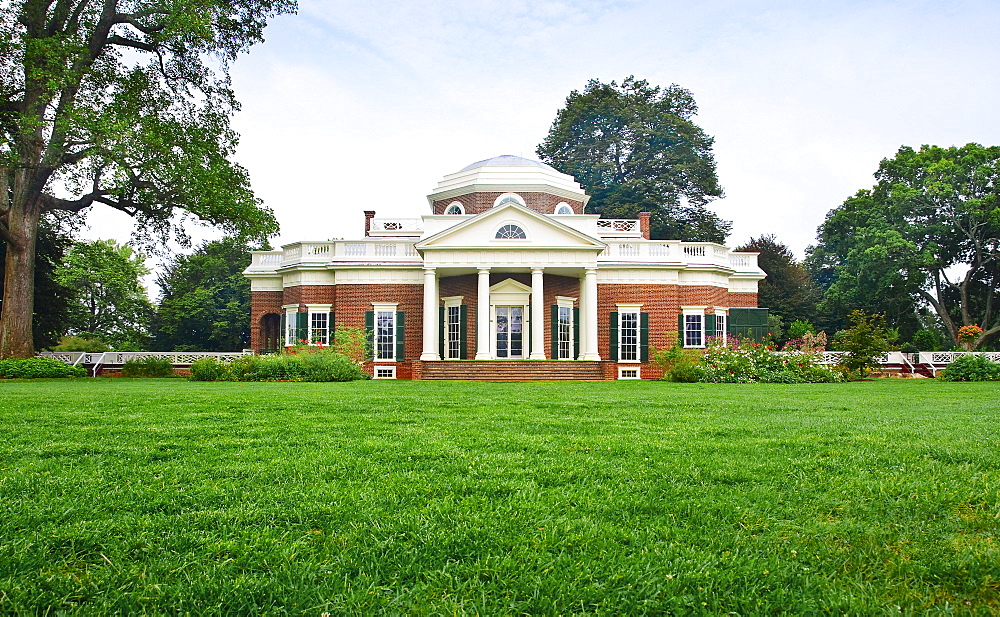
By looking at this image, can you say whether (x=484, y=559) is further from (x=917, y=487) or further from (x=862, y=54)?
(x=862, y=54)

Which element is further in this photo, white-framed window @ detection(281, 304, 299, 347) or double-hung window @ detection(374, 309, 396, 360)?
white-framed window @ detection(281, 304, 299, 347)

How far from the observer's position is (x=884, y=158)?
120ft

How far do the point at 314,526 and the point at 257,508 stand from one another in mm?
465

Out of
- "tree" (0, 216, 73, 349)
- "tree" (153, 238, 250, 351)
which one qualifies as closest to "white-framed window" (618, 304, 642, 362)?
"tree" (153, 238, 250, 351)

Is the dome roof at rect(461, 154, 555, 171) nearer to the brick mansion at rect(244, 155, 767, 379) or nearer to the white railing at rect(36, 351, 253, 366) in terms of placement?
the brick mansion at rect(244, 155, 767, 379)

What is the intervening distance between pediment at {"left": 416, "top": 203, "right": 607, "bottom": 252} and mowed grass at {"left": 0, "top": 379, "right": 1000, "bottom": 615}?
17.9 meters

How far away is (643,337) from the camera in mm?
26094

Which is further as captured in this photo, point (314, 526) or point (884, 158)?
point (884, 158)

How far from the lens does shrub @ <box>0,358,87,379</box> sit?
66.2ft

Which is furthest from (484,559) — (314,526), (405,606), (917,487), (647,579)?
(917,487)

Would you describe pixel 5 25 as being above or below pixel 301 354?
above

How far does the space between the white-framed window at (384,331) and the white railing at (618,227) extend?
34.4 ft

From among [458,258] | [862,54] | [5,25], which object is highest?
[5,25]

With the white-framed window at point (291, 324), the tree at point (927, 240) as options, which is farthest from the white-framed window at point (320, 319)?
the tree at point (927, 240)
